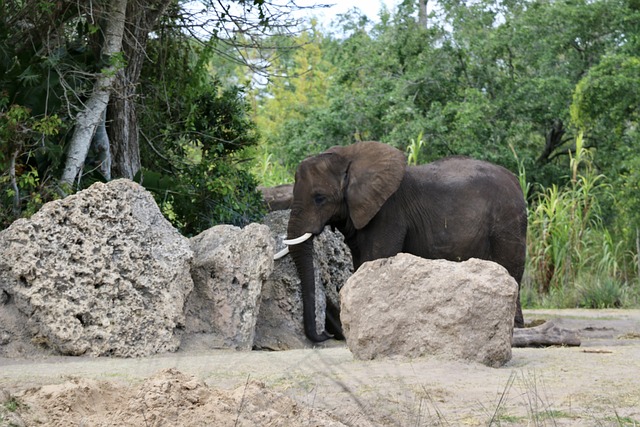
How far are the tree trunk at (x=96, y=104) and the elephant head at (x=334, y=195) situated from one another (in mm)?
2070

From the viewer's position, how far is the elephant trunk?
10906 mm

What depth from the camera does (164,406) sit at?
18.2 feet

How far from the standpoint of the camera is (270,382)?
21.8 ft

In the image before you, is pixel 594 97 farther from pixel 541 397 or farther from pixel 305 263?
pixel 541 397

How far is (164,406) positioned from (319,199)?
5.80 m

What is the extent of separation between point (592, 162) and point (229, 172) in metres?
12.7

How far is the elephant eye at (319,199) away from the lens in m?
11.2

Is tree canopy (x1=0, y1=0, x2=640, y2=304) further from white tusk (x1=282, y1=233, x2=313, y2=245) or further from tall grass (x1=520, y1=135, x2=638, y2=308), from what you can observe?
white tusk (x1=282, y1=233, x2=313, y2=245)

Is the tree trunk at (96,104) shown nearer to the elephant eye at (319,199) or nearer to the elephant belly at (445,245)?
the elephant eye at (319,199)

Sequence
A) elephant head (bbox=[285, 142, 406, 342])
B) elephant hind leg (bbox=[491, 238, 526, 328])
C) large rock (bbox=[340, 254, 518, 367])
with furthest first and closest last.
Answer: elephant hind leg (bbox=[491, 238, 526, 328])
elephant head (bbox=[285, 142, 406, 342])
large rock (bbox=[340, 254, 518, 367])

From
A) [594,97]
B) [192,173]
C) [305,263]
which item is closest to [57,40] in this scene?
[192,173]

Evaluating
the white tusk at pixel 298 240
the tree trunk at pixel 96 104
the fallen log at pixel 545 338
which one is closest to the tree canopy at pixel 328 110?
the tree trunk at pixel 96 104

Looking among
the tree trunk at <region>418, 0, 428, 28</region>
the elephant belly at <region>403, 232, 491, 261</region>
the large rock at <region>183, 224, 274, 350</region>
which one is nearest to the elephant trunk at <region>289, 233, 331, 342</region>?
the large rock at <region>183, 224, 274, 350</region>

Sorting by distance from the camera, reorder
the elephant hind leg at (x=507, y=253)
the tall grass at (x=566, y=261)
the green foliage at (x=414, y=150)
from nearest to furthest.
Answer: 1. the elephant hind leg at (x=507, y=253)
2. the tall grass at (x=566, y=261)
3. the green foliage at (x=414, y=150)
